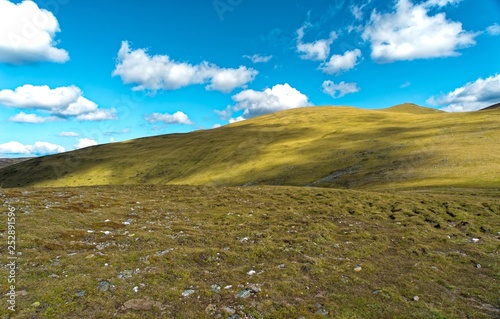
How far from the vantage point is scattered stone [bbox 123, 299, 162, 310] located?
12.9 m

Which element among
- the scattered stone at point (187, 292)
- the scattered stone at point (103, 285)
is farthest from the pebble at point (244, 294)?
the scattered stone at point (103, 285)

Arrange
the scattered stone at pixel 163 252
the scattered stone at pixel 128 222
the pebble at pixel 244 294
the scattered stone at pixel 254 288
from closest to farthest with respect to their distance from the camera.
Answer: the pebble at pixel 244 294, the scattered stone at pixel 254 288, the scattered stone at pixel 163 252, the scattered stone at pixel 128 222

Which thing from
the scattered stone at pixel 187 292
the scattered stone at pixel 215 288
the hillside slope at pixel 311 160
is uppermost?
the hillside slope at pixel 311 160

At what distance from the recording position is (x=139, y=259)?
58.0 feet

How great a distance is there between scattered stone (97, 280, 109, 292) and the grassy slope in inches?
9.1

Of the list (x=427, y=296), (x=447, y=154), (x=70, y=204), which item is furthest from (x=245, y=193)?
(x=447, y=154)

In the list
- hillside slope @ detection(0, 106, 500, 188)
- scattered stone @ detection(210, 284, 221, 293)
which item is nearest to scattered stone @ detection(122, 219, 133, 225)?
scattered stone @ detection(210, 284, 221, 293)

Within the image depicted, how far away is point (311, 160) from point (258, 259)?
86989mm

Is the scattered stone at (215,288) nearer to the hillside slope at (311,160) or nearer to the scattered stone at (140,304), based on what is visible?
the scattered stone at (140,304)

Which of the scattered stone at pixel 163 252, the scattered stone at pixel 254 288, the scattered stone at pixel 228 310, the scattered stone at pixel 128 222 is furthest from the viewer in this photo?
the scattered stone at pixel 128 222

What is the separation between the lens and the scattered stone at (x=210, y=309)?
12859 millimetres

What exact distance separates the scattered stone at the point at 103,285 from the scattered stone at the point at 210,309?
4987 mm

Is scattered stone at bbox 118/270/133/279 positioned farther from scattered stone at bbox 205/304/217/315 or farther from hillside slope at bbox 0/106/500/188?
hillside slope at bbox 0/106/500/188

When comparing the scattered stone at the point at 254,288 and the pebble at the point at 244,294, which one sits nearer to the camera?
the pebble at the point at 244,294
